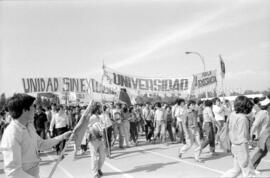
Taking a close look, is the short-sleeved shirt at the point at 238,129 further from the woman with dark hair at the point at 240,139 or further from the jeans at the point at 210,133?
the jeans at the point at 210,133

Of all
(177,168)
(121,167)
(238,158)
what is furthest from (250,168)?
(121,167)

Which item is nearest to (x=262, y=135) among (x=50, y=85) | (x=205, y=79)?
(x=205, y=79)

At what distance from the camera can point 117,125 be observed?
1284cm

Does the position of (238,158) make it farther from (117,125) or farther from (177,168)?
(117,125)

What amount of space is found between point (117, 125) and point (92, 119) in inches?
177

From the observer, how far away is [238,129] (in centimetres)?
530

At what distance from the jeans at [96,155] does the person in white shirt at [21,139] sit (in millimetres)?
4411

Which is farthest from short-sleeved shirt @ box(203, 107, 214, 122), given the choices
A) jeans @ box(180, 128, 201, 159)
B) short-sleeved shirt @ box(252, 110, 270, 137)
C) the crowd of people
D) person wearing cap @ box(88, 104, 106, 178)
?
person wearing cap @ box(88, 104, 106, 178)

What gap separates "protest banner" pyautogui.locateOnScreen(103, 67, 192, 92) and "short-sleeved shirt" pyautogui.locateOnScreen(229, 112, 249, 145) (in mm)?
8841

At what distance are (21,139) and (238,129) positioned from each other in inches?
148

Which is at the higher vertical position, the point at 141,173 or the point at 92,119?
the point at 92,119

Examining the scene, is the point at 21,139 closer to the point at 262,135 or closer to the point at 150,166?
the point at 262,135

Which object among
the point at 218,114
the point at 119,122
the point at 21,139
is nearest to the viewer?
the point at 21,139

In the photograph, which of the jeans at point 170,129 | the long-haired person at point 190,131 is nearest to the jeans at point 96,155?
the long-haired person at point 190,131
